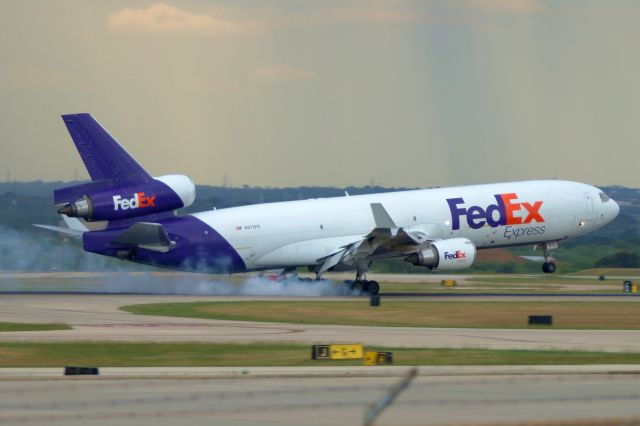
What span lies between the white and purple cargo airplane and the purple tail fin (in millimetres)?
57

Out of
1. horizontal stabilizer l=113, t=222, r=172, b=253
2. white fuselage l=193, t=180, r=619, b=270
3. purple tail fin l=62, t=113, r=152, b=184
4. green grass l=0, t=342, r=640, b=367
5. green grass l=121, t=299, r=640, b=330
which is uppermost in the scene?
purple tail fin l=62, t=113, r=152, b=184

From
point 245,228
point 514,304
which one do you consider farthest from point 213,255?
point 514,304

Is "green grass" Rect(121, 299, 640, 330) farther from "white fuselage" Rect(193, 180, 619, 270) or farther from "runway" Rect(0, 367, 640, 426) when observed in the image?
"runway" Rect(0, 367, 640, 426)

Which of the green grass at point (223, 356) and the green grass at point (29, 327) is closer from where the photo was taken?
the green grass at point (223, 356)

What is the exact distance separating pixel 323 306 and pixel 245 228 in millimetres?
11105

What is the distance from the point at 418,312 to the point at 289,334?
13.1 metres

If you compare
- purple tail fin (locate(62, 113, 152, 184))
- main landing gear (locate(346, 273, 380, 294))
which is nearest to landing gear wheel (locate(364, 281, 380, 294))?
main landing gear (locate(346, 273, 380, 294))

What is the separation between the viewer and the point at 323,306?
208 feet

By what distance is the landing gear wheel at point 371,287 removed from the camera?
72.1 metres

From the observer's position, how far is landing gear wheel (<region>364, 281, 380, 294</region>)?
7212 cm

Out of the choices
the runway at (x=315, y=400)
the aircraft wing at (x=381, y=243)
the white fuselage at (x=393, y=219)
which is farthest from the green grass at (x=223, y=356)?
the white fuselage at (x=393, y=219)

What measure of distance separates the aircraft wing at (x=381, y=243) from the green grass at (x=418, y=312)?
438 centimetres

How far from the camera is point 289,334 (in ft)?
159

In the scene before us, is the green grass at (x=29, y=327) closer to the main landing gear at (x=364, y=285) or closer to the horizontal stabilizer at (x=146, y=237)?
the horizontal stabilizer at (x=146, y=237)
